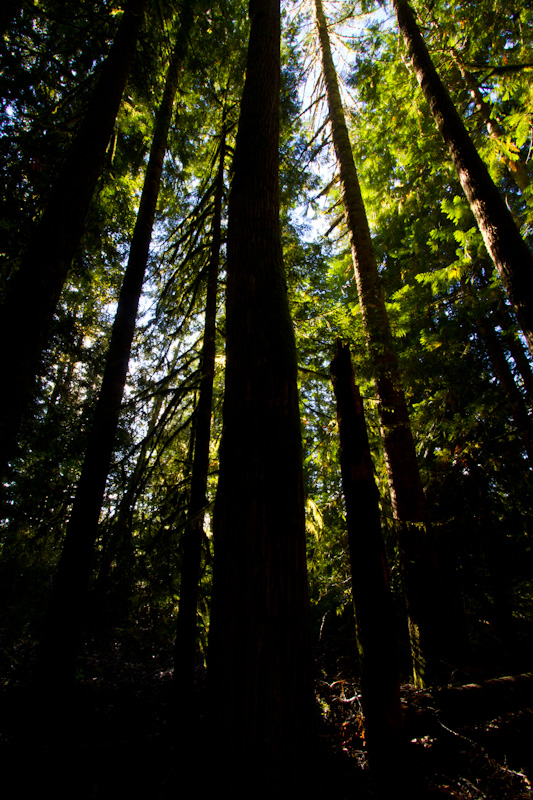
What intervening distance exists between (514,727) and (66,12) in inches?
444

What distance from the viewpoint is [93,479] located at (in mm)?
4957

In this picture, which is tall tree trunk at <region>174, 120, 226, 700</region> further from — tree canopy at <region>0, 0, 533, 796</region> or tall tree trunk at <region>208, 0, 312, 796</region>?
tall tree trunk at <region>208, 0, 312, 796</region>

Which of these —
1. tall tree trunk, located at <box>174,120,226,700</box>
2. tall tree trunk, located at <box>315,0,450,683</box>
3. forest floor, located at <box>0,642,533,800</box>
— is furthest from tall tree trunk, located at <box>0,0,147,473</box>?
tall tree trunk, located at <box>315,0,450,683</box>

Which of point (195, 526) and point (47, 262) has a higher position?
point (47, 262)

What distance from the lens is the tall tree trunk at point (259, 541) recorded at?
4.86ft

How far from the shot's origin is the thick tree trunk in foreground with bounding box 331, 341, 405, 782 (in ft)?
8.48

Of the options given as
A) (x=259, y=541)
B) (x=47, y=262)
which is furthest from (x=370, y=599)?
(x=47, y=262)

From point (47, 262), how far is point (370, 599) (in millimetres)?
4771

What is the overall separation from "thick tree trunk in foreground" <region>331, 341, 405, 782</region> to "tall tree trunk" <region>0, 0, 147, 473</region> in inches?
127

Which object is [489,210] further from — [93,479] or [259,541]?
[93,479]

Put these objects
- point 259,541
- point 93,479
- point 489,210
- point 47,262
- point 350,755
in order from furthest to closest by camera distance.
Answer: point 93,479 < point 489,210 < point 47,262 < point 350,755 < point 259,541

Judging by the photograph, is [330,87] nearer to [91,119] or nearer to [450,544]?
[91,119]

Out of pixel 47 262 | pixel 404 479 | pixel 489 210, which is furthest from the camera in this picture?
pixel 404 479

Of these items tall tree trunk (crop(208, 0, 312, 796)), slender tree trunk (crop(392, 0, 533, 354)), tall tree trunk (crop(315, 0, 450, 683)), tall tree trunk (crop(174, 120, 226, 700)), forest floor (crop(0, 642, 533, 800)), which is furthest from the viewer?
tall tree trunk (crop(315, 0, 450, 683))
